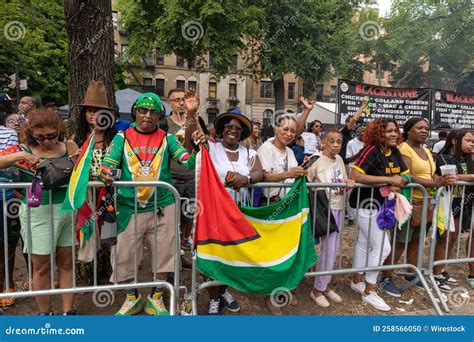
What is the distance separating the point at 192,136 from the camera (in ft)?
11.3

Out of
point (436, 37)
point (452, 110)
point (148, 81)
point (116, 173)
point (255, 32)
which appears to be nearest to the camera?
point (116, 173)

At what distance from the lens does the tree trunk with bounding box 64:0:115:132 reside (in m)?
4.26

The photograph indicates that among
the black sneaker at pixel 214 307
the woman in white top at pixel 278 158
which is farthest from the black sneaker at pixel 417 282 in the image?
the black sneaker at pixel 214 307

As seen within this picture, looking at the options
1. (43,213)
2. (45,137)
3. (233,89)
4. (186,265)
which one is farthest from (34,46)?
(233,89)

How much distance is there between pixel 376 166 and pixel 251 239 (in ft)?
5.14

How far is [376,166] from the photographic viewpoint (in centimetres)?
404

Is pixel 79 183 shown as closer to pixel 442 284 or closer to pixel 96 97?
pixel 96 97

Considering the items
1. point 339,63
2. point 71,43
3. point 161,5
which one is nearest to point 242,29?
point 161,5

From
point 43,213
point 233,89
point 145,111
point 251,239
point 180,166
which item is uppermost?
point 233,89

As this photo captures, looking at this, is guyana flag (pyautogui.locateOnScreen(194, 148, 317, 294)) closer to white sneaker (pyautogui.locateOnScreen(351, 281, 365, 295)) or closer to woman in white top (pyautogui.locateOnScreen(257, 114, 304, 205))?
woman in white top (pyautogui.locateOnScreen(257, 114, 304, 205))

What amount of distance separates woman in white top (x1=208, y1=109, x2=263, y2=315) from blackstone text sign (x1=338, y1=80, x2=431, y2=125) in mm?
4382

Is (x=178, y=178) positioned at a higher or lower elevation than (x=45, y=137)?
lower

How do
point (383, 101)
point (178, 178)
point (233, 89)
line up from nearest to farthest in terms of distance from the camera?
point (178, 178), point (383, 101), point (233, 89)

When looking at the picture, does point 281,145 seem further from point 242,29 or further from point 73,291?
A: point 242,29
